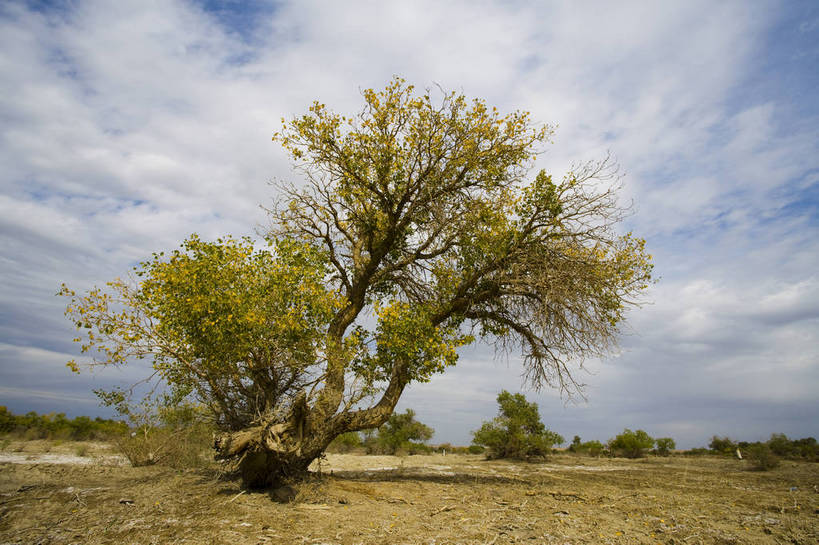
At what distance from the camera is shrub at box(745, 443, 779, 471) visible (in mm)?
15508

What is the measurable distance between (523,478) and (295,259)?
9.19 meters

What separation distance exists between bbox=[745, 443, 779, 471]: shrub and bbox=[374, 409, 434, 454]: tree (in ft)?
53.2

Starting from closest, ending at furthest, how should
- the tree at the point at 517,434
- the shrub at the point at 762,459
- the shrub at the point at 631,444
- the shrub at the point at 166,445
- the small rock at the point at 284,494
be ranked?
1. the small rock at the point at 284,494
2. the shrub at the point at 166,445
3. the shrub at the point at 762,459
4. the tree at the point at 517,434
5. the shrub at the point at 631,444

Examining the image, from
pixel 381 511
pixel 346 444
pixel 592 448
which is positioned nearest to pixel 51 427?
pixel 346 444

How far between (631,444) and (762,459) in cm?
878

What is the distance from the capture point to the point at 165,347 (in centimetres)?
867

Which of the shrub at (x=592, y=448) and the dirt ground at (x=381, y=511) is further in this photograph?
the shrub at (x=592, y=448)

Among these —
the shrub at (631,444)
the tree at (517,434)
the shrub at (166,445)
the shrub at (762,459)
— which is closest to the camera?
the shrub at (166,445)

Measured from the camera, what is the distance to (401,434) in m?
25.3

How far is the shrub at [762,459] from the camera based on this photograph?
15508 mm

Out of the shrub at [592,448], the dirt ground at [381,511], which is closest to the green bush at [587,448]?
the shrub at [592,448]

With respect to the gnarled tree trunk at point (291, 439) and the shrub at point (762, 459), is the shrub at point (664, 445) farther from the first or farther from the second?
the gnarled tree trunk at point (291, 439)

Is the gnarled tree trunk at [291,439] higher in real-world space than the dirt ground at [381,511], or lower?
higher

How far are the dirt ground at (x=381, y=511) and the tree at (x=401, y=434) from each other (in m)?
14.7
